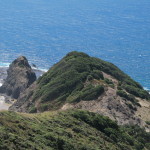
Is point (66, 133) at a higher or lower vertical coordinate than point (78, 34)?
higher

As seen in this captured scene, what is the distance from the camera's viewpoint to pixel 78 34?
146625 millimetres

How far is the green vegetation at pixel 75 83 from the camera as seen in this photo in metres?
55.8

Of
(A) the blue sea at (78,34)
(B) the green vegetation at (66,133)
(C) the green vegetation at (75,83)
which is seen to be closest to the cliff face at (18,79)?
(C) the green vegetation at (75,83)

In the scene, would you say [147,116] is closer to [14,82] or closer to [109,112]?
[109,112]

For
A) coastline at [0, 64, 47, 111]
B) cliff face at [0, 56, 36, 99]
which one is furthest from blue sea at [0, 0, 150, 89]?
cliff face at [0, 56, 36, 99]

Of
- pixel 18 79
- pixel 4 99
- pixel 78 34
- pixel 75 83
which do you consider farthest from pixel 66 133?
pixel 78 34

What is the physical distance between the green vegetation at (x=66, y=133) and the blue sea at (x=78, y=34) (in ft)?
190

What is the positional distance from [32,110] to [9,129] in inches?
1112

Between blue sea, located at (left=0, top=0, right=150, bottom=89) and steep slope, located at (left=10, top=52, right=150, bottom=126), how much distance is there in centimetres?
3541

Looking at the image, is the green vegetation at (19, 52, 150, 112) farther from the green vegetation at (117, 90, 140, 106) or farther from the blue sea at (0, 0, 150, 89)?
the blue sea at (0, 0, 150, 89)

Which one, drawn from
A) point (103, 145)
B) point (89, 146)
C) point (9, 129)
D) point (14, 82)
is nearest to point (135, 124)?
point (103, 145)

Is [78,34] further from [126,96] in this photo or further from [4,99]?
[126,96]

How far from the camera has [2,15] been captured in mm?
175250

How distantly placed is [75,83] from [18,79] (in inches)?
1232
